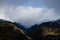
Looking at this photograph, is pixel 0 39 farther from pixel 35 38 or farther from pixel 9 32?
pixel 35 38

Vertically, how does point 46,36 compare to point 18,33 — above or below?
above

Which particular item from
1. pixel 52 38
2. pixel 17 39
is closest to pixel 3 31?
pixel 17 39

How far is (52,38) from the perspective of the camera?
475 ft

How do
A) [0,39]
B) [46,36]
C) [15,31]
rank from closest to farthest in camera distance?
[0,39] < [15,31] < [46,36]

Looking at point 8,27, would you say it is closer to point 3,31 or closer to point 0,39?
point 3,31

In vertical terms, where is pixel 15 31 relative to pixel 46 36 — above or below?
below

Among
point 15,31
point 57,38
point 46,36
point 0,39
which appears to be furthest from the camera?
point 46,36

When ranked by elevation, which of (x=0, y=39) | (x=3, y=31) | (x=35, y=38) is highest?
(x=35, y=38)

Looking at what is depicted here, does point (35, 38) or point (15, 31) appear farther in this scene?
point (35, 38)

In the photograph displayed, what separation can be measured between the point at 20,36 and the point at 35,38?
4901cm

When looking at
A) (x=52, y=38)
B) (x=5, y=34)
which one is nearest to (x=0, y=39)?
(x=5, y=34)

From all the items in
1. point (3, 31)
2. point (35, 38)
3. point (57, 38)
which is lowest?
point (3, 31)

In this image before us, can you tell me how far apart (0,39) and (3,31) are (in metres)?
7.80

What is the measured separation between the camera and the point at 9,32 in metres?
114
